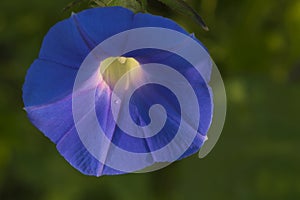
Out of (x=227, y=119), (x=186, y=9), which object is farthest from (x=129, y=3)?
(x=227, y=119)

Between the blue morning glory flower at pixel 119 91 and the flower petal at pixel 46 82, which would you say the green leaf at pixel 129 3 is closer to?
the blue morning glory flower at pixel 119 91

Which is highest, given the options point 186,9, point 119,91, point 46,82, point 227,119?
point 186,9

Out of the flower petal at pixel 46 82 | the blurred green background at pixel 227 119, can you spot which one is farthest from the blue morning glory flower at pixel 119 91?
the blurred green background at pixel 227 119

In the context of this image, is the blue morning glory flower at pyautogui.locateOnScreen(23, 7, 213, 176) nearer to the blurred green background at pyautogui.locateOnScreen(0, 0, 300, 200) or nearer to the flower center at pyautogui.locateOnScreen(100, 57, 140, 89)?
the flower center at pyautogui.locateOnScreen(100, 57, 140, 89)

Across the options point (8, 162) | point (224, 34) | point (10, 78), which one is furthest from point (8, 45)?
point (224, 34)

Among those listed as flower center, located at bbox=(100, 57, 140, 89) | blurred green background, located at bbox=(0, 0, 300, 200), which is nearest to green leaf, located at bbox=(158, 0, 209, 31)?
flower center, located at bbox=(100, 57, 140, 89)

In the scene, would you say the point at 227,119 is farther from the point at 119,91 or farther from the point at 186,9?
the point at 186,9
